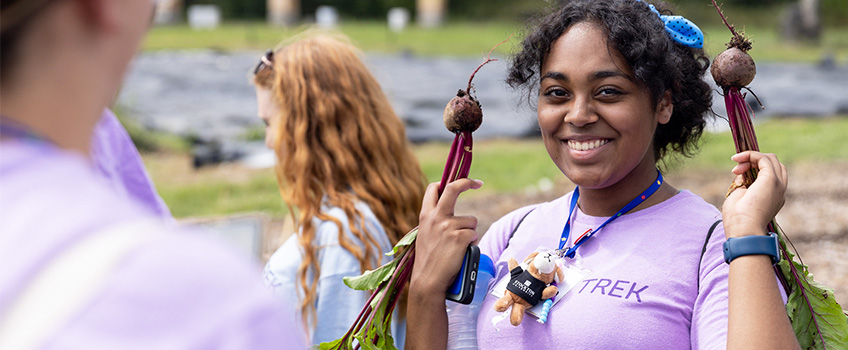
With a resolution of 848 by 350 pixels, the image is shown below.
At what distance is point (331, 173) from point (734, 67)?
5.38ft

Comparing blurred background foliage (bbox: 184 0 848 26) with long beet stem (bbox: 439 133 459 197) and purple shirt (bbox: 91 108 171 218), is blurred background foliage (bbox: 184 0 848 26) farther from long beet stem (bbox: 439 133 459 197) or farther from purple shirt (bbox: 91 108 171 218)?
purple shirt (bbox: 91 108 171 218)

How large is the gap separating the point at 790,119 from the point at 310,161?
1353 centimetres

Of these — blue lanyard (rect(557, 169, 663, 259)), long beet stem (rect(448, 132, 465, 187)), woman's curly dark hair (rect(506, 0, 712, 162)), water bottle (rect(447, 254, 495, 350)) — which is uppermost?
woman's curly dark hair (rect(506, 0, 712, 162))

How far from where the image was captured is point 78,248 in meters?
0.77

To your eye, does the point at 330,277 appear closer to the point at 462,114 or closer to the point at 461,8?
the point at 462,114

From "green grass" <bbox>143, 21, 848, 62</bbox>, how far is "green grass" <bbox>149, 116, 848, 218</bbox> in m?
8.01

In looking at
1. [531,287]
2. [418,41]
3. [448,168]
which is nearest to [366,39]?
[418,41]

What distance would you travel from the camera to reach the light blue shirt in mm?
2920

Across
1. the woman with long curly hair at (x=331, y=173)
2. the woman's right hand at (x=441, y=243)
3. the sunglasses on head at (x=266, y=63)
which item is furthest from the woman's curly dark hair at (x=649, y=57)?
the sunglasses on head at (x=266, y=63)

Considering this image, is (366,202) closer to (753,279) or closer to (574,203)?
(574,203)

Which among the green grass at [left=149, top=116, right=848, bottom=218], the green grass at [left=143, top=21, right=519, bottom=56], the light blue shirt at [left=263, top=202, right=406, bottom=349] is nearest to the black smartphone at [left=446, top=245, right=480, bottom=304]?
the light blue shirt at [left=263, top=202, right=406, bottom=349]

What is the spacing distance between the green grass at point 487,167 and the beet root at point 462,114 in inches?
299

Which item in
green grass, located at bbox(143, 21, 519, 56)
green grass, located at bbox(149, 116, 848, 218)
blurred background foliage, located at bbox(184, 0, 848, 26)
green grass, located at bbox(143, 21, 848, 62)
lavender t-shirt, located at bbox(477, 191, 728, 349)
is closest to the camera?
lavender t-shirt, located at bbox(477, 191, 728, 349)

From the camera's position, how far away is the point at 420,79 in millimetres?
17406
